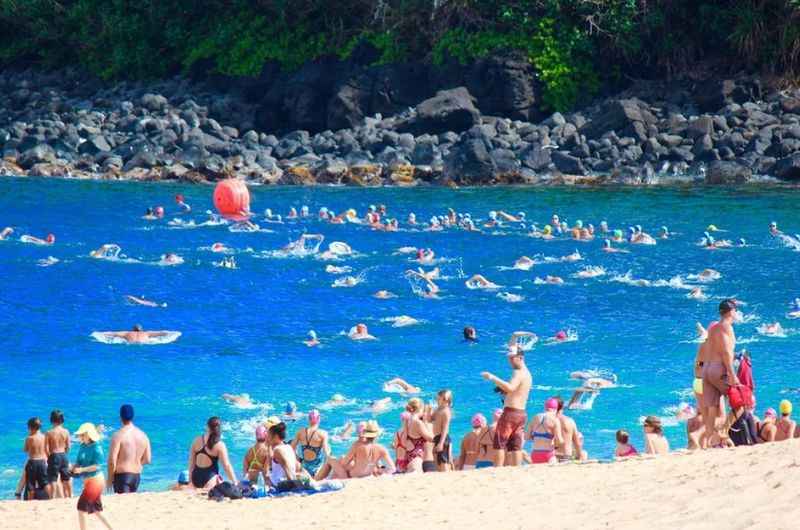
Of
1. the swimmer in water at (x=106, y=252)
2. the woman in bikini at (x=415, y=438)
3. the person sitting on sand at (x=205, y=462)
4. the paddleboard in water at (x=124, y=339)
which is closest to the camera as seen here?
the person sitting on sand at (x=205, y=462)

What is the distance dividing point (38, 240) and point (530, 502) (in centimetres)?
2623

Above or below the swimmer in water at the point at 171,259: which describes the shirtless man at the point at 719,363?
below

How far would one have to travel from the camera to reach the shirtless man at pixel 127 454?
14438 mm

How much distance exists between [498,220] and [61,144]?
18921mm

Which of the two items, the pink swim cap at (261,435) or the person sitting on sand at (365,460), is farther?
the person sitting on sand at (365,460)

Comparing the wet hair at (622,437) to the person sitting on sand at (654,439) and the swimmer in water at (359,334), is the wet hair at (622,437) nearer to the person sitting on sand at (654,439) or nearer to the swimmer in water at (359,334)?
the person sitting on sand at (654,439)

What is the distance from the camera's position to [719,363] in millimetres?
14516

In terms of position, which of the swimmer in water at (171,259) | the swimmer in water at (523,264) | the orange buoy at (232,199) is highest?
the orange buoy at (232,199)

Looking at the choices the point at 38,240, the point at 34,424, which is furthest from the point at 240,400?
the point at 38,240

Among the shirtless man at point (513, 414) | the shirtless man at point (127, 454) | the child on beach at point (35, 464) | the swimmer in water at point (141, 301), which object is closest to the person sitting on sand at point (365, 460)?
the shirtless man at point (513, 414)

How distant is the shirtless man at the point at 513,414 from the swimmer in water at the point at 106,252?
2108 centimetres

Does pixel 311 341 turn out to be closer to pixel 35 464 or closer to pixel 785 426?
pixel 35 464

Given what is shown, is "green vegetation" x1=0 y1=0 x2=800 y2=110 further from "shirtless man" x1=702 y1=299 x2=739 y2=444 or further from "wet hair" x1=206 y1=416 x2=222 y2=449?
"wet hair" x1=206 y1=416 x2=222 y2=449

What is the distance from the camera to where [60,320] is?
28.2m
